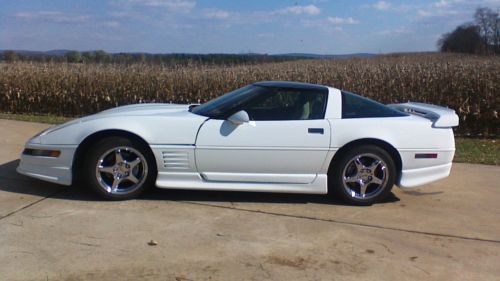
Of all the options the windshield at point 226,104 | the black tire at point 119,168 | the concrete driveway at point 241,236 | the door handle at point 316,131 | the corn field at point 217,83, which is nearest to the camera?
the concrete driveway at point 241,236

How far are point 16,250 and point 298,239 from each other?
209 centimetres

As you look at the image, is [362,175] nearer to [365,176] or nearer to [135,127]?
[365,176]

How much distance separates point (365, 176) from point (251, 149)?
119 centimetres

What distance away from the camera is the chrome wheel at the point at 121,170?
4777 millimetres

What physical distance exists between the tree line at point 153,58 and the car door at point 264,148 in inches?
400

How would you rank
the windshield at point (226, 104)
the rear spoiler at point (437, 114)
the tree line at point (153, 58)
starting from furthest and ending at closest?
Answer: 1. the tree line at point (153, 58)
2. the rear spoiler at point (437, 114)
3. the windshield at point (226, 104)

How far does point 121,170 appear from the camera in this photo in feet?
15.8

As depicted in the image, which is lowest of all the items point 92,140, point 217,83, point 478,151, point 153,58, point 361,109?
A: point 478,151

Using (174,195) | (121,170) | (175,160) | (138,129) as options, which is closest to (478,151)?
(174,195)

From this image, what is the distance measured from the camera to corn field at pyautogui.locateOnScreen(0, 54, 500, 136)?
10.9 meters

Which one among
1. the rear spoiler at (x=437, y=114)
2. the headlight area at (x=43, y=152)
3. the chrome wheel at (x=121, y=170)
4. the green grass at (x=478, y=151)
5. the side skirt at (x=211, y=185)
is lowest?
the green grass at (x=478, y=151)

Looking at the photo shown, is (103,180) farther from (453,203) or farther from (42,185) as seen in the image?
(453,203)

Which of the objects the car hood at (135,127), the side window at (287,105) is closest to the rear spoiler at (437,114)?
the side window at (287,105)

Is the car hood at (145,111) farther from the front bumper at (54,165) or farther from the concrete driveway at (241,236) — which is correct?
the concrete driveway at (241,236)
